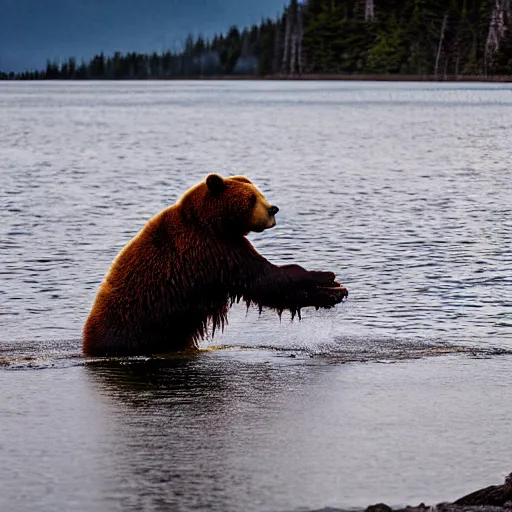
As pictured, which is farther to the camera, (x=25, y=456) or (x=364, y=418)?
(x=364, y=418)

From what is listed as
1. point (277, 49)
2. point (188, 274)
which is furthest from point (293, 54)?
point (188, 274)

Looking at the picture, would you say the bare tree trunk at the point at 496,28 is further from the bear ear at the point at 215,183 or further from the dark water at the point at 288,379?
the bear ear at the point at 215,183

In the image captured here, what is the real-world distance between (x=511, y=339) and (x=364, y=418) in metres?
2.45

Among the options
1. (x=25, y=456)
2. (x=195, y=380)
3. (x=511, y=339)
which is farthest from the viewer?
(x=511, y=339)

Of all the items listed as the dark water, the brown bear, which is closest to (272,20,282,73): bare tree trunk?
the dark water

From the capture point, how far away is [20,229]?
15.7 m

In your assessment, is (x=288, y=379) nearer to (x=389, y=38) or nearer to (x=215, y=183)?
(x=215, y=183)

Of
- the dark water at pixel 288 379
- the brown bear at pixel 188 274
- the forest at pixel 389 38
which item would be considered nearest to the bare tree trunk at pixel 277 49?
the forest at pixel 389 38

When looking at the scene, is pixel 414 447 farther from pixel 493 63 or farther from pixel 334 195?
pixel 493 63

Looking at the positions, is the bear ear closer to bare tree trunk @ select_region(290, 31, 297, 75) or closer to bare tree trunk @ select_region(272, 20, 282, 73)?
bare tree trunk @ select_region(290, 31, 297, 75)

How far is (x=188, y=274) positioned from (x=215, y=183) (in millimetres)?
564

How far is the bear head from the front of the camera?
7914 millimetres

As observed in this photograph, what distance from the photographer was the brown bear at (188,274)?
796cm

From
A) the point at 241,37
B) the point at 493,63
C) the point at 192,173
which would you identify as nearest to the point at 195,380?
the point at 192,173
